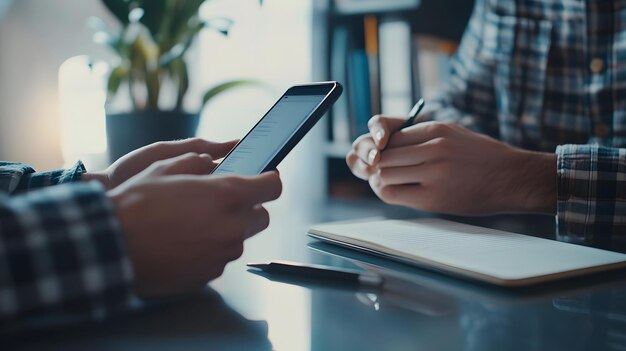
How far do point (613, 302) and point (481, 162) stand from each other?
1.17ft

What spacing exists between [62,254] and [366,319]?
214 mm

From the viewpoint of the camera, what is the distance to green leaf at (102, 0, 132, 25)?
46.4 inches

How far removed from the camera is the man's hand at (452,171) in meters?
0.80

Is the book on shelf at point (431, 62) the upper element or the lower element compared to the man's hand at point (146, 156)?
upper

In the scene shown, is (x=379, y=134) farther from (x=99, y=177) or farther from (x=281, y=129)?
(x=99, y=177)

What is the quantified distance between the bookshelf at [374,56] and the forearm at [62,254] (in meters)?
0.95

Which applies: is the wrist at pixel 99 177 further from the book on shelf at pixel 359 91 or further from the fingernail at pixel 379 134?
the book on shelf at pixel 359 91

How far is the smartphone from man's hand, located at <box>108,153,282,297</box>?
0.08m

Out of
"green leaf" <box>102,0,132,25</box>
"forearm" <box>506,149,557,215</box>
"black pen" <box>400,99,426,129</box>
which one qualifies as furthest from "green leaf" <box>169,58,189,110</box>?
"forearm" <box>506,149,557,215</box>

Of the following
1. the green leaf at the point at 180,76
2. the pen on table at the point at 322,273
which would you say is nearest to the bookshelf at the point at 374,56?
the green leaf at the point at 180,76

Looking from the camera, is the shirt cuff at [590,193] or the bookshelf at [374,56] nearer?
the shirt cuff at [590,193]

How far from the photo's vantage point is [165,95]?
1531 millimetres

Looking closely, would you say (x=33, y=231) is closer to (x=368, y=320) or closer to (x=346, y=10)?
(x=368, y=320)

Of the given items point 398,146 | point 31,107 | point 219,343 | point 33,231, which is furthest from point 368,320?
point 31,107
